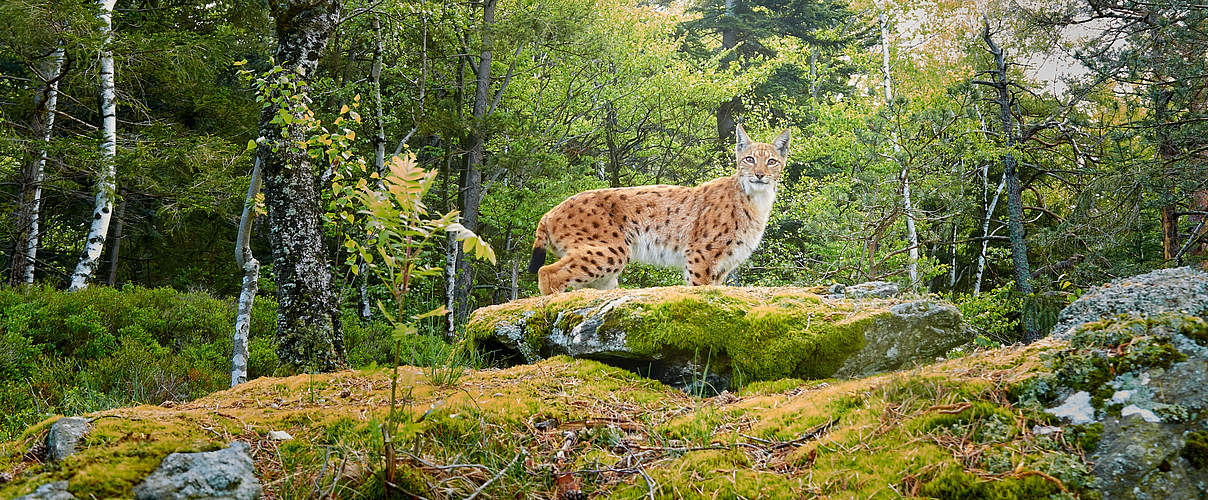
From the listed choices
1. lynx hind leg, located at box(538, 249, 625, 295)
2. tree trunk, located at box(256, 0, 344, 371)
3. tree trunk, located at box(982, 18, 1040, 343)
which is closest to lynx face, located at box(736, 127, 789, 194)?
lynx hind leg, located at box(538, 249, 625, 295)

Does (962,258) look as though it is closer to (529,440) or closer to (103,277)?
(529,440)

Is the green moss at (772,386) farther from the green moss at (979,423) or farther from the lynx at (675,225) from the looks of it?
the lynx at (675,225)

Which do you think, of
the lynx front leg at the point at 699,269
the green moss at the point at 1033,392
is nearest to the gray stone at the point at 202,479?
the green moss at the point at 1033,392

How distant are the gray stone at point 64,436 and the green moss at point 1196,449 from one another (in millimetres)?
3545

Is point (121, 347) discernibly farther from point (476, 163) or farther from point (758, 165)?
point (758, 165)

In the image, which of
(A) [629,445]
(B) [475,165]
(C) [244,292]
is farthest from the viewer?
(B) [475,165]

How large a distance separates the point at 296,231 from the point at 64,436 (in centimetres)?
409

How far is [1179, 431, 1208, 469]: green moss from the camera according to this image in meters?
1.96

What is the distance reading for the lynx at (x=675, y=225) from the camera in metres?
7.55

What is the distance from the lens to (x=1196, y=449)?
6.49ft

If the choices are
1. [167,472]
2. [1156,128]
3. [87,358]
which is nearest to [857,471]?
[167,472]

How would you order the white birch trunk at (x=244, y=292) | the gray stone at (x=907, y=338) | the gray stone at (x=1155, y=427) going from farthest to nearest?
the white birch trunk at (x=244, y=292) → the gray stone at (x=907, y=338) → the gray stone at (x=1155, y=427)

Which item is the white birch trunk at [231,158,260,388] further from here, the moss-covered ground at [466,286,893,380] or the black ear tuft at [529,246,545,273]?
the moss-covered ground at [466,286,893,380]

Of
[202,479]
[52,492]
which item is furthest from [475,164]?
[52,492]
